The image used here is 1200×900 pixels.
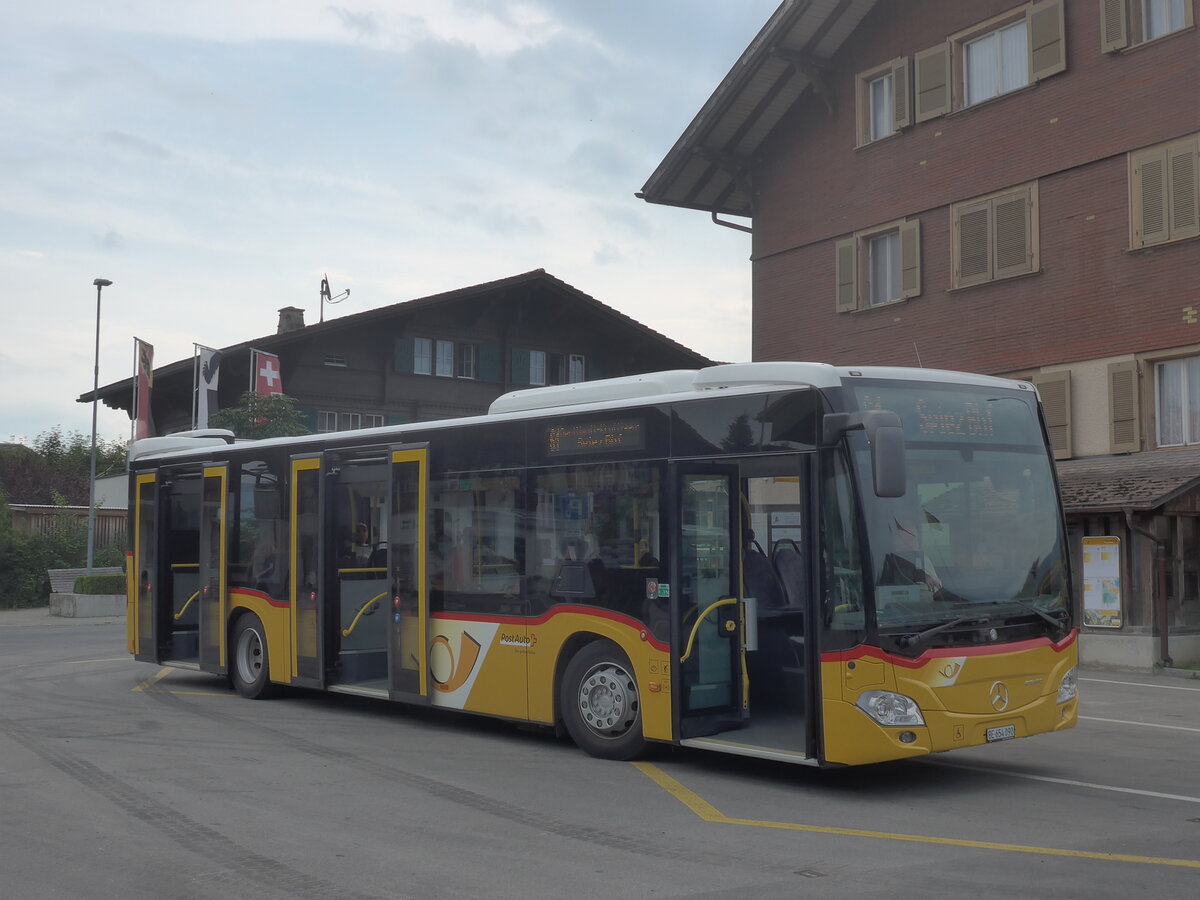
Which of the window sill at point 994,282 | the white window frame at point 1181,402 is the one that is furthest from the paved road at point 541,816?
the window sill at point 994,282

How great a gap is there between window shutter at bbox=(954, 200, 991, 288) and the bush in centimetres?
2146

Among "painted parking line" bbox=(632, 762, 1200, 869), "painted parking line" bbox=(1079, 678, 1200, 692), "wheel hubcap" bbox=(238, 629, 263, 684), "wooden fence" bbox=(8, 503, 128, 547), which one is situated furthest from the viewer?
"wooden fence" bbox=(8, 503, 128, 547)

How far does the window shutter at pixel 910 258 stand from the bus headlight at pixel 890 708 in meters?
17.4

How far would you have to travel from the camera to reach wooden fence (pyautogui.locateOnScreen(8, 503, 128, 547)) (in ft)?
129

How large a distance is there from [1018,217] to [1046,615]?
15.4m

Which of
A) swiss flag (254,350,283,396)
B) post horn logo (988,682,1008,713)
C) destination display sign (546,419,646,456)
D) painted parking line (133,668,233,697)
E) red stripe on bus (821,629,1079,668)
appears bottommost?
painted parking line (133,668,233,697)

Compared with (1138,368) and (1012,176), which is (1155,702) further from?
(1012,176)

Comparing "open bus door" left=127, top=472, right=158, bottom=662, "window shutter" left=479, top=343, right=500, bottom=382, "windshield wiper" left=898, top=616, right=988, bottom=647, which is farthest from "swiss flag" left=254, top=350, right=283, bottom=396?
"windshield wiper" left=898, top=616, right=988, bottom=647

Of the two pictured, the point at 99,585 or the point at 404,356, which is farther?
the point at 404,356

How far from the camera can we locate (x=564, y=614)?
414 inches

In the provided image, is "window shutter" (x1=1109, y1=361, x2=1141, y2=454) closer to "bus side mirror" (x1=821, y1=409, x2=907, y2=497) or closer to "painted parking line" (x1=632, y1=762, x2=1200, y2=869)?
"bus side mirror" (x1=821, y1=409, x2=907, y2=497)

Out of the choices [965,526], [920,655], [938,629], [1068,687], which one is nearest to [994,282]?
[1068,687]

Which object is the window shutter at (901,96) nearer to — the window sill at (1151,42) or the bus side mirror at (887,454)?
the window sill at (1151,42)

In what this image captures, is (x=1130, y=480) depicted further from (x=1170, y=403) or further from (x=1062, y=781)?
(x=1062, y=781)
